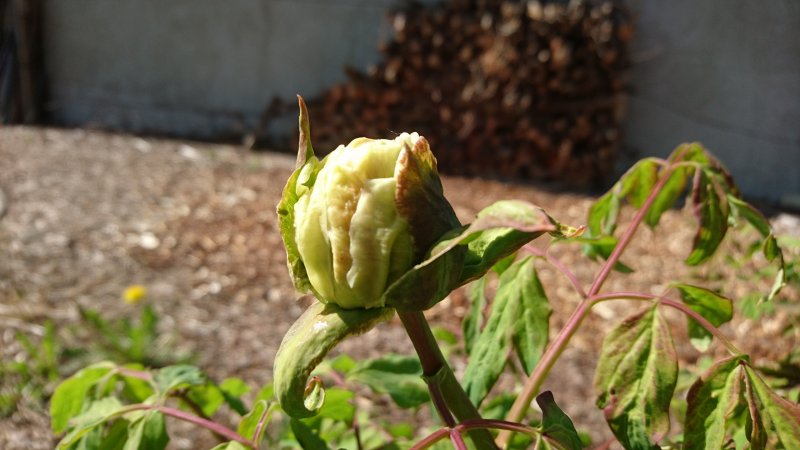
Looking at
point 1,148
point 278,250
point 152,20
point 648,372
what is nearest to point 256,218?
point 278,250

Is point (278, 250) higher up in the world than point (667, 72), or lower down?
lower down

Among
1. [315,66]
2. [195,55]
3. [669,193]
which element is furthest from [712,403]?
[195,55]

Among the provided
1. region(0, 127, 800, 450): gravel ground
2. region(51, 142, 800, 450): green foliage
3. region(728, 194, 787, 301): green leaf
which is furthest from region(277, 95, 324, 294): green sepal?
region(0, 127, 800, 450): gravel ground

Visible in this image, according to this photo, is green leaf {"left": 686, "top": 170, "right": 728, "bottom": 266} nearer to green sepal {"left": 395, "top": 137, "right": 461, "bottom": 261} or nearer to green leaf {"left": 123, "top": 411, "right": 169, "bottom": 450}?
green sepal {"left": 395, "top": 137, "right": 461, "bottom": 261}

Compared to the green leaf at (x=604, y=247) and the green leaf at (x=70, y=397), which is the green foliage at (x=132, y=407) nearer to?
the green leaf at (x=70, y=397)

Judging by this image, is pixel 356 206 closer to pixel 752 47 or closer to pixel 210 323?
pixel 210 323

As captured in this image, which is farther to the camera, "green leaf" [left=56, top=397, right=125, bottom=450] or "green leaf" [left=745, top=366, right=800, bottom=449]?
"green leaf" [left=56, top=397, right=125, bottom=450]

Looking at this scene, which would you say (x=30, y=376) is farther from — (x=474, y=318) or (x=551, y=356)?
(x=551, y=356)
